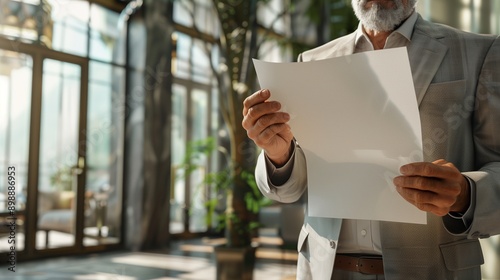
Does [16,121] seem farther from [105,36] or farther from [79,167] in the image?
[105,36]

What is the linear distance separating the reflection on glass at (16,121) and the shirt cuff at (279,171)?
299 cm

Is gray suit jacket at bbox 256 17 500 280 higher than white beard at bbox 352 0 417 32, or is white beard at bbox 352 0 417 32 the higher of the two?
white beard at bbox 352 0 417 32

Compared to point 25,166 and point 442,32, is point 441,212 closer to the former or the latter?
point 442,32

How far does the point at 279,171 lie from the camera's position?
0.87 meters

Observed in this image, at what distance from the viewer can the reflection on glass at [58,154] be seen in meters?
4.58

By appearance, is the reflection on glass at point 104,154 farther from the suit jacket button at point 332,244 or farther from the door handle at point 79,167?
the suit jacket button at point 332,244

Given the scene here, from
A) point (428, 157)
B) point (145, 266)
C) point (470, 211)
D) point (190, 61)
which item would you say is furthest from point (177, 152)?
point (470, 211)

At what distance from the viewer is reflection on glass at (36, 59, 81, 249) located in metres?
4.58

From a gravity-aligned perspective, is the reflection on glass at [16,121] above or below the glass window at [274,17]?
below

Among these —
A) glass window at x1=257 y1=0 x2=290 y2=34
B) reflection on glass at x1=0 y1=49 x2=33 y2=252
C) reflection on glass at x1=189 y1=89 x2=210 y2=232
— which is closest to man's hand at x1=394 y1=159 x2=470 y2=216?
reflection on glass at x1=0 y1=49 x2=33 y2=252

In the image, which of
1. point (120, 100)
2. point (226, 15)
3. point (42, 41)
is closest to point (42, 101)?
point (42, 41)

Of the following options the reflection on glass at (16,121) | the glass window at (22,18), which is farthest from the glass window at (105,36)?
the reflection on glass at (16,121)

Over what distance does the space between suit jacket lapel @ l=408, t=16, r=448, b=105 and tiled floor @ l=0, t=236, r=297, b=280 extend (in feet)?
10.6

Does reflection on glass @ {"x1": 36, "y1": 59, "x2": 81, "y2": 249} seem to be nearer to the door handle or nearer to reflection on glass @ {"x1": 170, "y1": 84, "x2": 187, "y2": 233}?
the door handle
